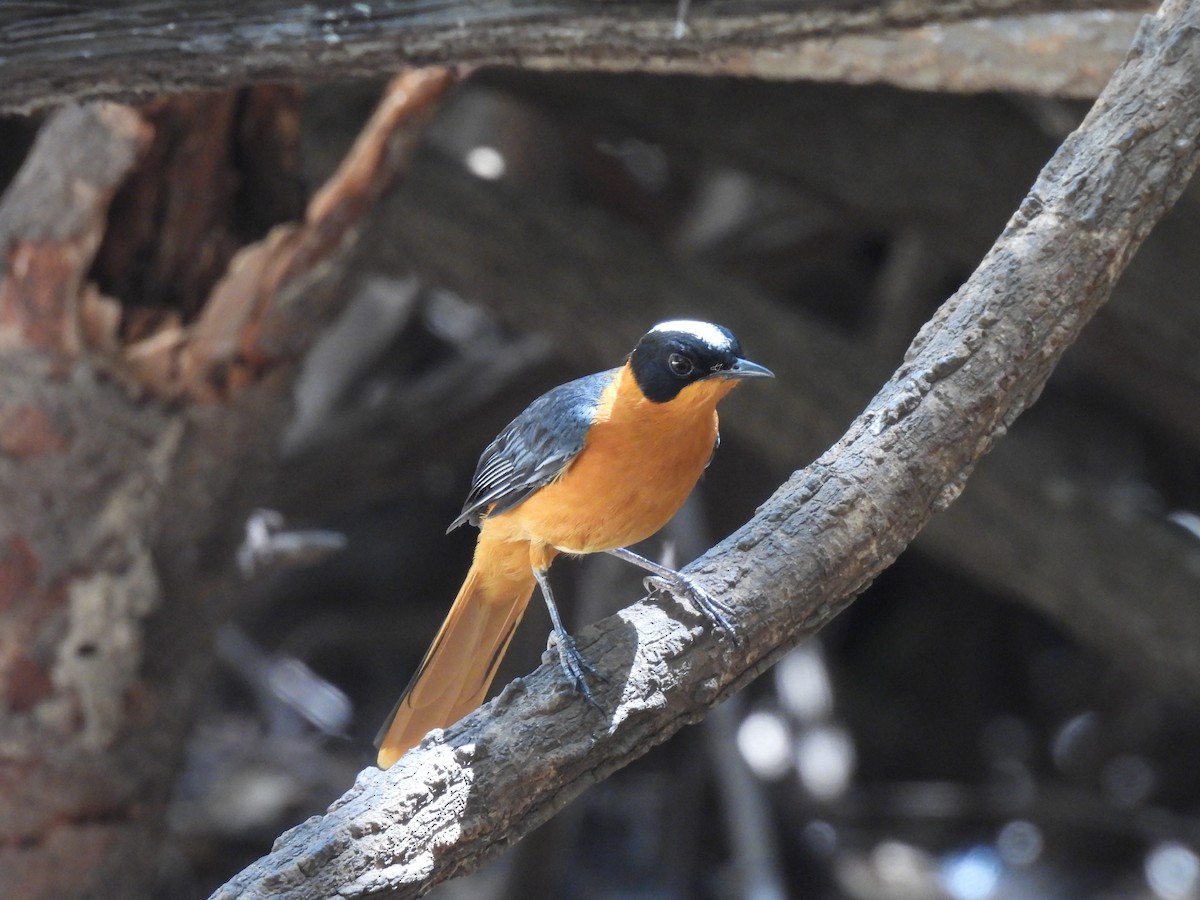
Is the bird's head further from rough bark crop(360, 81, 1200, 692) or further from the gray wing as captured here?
rough bark crop(360, 81, 1200, 692)

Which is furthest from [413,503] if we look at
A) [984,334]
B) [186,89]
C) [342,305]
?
[984,334]

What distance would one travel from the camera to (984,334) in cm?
228

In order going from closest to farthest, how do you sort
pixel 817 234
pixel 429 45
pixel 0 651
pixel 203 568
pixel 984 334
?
pixel 984 334 → pixel 429 45 → pixel 0 651 → pixel 203 568 → pixel 817 234

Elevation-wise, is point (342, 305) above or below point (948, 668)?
above

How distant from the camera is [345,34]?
2773 millimetres

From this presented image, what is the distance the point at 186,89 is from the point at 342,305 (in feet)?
3.74

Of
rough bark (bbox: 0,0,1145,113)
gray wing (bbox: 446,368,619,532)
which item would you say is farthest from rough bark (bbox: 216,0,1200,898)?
rough bark (bbox: 0,0,1145,113)

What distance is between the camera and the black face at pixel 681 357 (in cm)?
256

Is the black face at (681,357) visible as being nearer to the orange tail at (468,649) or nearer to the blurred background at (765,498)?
the blurred background at (765,498)

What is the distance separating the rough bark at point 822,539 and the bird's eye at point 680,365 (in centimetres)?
37

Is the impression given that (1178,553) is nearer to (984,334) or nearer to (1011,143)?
(1011,143)

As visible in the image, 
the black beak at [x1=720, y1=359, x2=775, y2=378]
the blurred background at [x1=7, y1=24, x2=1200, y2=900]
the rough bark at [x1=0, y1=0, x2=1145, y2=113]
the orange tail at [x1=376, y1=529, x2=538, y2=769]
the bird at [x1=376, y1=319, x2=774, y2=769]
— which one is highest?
the rough bark at [x1=0, y1=0, x2=1145, y2=113]

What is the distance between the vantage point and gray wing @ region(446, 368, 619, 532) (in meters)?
2.66

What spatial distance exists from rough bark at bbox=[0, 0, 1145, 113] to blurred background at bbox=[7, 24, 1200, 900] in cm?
70
